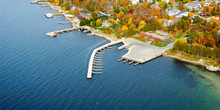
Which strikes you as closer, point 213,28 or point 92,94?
point 92,94

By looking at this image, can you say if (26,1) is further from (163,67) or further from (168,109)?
(168,109)

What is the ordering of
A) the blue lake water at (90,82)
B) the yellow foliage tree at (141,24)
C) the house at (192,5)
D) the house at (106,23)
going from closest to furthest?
the blue lake water at (90,82), the yellow foliage tree at (141,24), the house at (106,23), the house at (192,5)

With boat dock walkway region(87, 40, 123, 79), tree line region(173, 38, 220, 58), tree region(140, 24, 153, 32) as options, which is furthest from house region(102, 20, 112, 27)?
tree line region(173, 38, 220, 58)

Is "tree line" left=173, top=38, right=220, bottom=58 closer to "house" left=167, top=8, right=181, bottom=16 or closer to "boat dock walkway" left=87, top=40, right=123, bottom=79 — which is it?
"boat dock walkway" left=87, top=40, right=123, bottom=79

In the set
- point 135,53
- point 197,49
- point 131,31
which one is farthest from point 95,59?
point 197,49

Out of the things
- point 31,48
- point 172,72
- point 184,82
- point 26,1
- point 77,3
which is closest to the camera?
point 184,82

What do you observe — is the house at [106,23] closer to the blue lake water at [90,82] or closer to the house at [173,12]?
the blue lake water at [90,82]

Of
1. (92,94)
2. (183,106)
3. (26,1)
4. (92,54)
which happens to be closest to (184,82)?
(183,106)

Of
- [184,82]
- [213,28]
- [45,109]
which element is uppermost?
[213,28]

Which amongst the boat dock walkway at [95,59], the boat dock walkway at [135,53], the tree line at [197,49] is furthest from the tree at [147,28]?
the tree line at [197,49]
